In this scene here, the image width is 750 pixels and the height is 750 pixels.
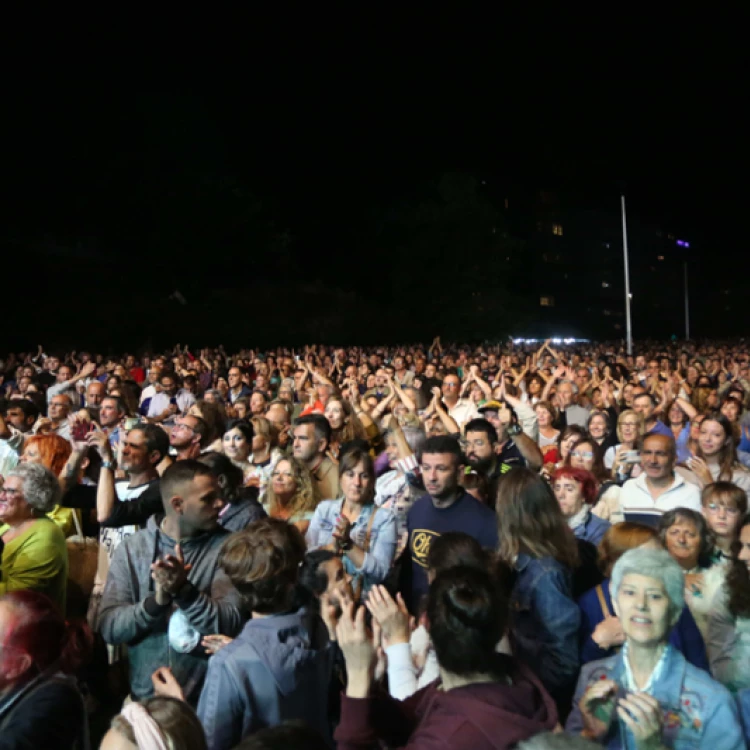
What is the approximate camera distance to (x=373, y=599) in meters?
2.63

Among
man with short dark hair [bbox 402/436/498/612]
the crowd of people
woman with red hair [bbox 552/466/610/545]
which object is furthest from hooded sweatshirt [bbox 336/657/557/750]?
woman with red hair [bbox 552/466/610/545]

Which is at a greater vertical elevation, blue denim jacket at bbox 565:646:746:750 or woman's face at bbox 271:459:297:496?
woman's face at bbox 271:459:297:496

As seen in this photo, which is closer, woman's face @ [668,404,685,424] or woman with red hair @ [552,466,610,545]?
woman with red hair @ [552,466,610,545]

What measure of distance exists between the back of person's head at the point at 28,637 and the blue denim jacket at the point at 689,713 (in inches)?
63.3

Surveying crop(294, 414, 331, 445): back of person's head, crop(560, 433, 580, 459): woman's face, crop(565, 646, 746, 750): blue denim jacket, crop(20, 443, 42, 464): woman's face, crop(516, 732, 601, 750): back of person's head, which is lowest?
crop(565, 646, 746, 750): blue denim jacket

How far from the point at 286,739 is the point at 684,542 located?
2.43 metres

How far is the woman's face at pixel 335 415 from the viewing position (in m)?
7.38

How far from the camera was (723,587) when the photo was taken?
3.38m

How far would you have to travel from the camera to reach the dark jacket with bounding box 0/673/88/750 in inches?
89.4

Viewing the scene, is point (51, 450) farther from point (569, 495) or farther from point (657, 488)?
point (657, 488)

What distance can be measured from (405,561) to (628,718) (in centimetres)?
217

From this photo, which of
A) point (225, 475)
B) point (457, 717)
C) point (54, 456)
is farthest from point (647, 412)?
point (457, 717)

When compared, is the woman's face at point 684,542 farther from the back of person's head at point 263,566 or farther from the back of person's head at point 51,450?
the back of person's head at point 51,450

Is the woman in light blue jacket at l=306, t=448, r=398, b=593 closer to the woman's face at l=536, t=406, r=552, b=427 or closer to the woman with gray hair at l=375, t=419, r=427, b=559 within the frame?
the woman with gray hair at l=375, t=419, r=427, b=559
